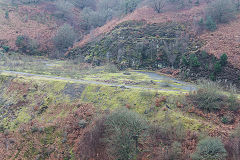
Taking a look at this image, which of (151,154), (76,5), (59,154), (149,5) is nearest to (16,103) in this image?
(59,154)

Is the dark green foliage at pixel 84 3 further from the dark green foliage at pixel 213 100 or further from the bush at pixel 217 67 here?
the dark green foliage at pixel 213 100

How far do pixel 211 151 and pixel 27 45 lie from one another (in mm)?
50111

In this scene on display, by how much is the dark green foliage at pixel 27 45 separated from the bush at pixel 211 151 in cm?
4758

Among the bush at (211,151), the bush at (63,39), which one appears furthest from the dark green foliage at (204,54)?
the bush at (63,39)

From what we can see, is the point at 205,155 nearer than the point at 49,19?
Yes

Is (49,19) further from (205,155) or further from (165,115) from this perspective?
(205,155)

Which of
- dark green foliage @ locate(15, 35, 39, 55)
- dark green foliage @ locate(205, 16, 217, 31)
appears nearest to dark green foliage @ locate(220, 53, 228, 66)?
dark green foliage @ locate(205, 16, 217, 31)

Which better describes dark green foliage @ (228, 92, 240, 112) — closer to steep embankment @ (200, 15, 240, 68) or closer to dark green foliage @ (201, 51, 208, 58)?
steep embankment @ (200, 15, 240, 68)

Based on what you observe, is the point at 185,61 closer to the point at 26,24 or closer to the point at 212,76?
the point at 212,76

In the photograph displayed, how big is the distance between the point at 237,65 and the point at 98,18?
46437 mm

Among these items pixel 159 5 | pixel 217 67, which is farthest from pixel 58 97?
pixel 159 5

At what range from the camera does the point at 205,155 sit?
14062 millimetres

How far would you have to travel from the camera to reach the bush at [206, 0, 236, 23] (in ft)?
130

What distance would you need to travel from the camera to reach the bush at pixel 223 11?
39594mm
